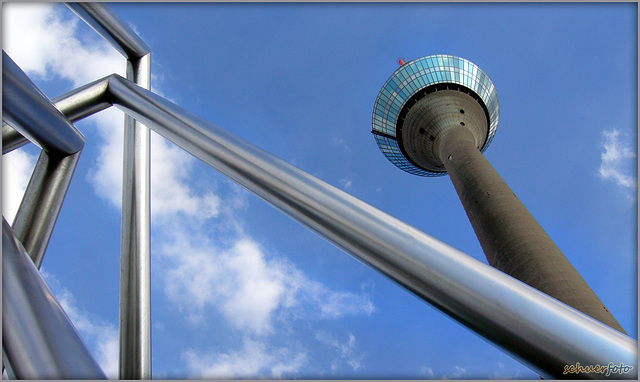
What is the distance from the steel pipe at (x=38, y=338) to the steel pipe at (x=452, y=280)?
81cm

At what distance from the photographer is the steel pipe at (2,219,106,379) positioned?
44.7 inches

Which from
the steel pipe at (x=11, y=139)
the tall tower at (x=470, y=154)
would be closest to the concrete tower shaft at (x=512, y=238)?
the tall tower at (x=470, y=154)

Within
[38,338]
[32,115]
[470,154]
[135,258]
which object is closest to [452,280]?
[38,338]

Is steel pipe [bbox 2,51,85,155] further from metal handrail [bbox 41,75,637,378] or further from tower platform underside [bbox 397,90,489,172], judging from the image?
tower platform underside [bbox 397,90,489,172]

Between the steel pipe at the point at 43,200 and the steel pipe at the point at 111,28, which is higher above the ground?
the steel pipe at the point at 111,28

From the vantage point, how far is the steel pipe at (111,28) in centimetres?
314

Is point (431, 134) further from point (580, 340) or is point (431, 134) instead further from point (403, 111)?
point (580, 340)

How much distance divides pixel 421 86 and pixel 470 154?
12.2 meters

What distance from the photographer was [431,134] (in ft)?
88.5

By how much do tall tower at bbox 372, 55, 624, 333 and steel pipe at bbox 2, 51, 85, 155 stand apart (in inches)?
509

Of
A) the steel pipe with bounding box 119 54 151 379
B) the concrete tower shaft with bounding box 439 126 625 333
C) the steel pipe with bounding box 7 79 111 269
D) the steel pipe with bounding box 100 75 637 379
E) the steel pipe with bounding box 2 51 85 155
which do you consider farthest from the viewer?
the concrete tower shaft with bounding box 439 126 625 333

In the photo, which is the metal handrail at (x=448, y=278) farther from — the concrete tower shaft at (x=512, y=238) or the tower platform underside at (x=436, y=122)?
the tower platform underside at (x=436, y=122)

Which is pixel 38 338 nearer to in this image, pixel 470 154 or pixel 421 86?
pixel 470 154

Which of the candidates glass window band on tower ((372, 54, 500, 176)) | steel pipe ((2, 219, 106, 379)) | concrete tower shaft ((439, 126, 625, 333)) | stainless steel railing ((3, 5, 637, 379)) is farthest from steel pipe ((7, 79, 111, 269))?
glass window band on tower ((372, 54, 500, 176))
